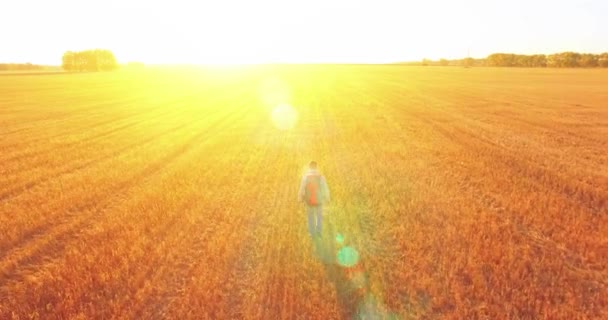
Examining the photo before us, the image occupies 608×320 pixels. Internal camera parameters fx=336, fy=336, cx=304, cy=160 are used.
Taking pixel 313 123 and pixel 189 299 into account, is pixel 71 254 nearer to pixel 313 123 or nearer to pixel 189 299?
pixel 189 299

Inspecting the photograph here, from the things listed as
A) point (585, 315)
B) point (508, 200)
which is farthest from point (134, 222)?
point (508, 200)

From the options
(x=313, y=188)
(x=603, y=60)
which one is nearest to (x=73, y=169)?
(x=313, y=188)

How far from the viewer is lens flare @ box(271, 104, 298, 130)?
2062 cm

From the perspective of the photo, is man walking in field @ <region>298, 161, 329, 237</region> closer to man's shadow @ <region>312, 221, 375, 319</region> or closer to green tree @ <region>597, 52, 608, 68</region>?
man's shadow @ <region>312, 221, 375, 319</region>

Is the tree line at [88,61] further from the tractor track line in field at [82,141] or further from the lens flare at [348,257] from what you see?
the lens flare at [348,257]

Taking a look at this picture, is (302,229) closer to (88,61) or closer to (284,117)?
(284,117)

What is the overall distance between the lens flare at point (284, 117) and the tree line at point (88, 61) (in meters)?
149

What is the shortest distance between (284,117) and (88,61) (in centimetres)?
15927

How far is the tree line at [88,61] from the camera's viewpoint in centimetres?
14562

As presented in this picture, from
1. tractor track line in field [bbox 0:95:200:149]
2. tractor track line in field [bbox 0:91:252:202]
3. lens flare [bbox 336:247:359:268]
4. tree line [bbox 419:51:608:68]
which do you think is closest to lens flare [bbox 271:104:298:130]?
tractor track line in field [bbox 0:91:252:202]

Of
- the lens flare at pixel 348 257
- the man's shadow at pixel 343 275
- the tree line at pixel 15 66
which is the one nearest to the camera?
the man's shadow at pixel 343 275

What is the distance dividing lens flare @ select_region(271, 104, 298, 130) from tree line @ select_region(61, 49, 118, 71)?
149 m

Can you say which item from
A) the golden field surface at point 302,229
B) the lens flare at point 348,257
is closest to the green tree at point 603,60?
the golden field surface at point 302,229

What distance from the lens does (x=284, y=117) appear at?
2391 centimetres
